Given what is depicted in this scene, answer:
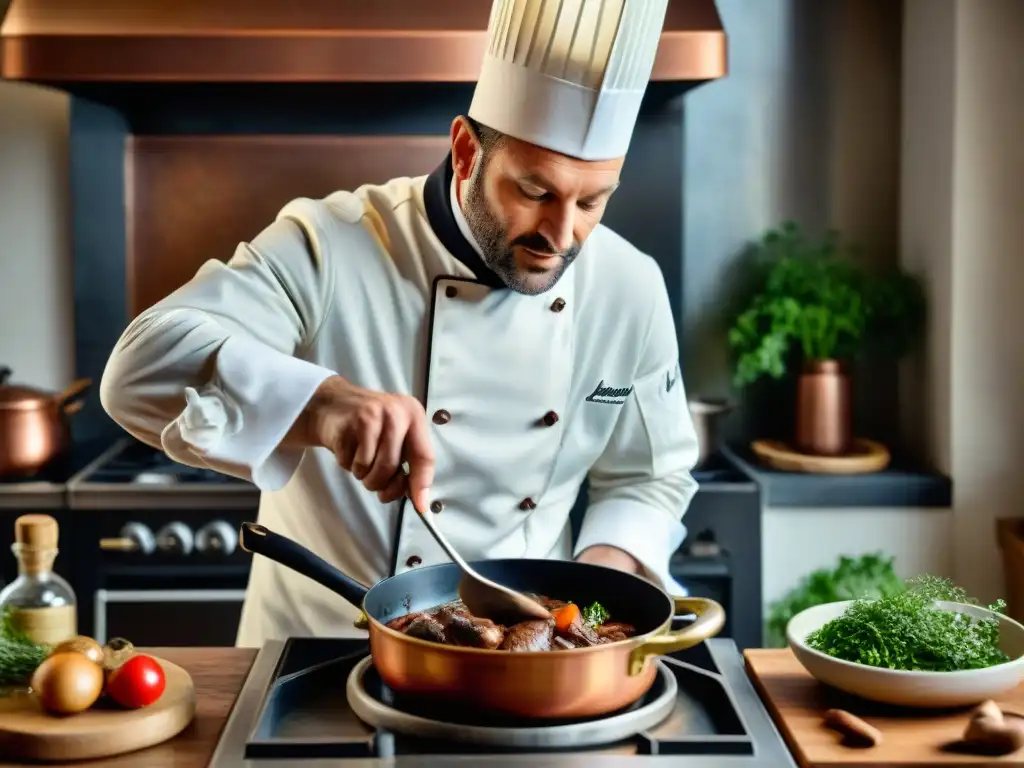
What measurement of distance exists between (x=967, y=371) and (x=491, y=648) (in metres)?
1.94

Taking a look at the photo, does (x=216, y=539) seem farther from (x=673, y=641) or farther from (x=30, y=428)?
(x=673, y=641)

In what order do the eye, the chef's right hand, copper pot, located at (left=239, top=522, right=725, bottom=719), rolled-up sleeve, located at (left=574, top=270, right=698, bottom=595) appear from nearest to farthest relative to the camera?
copper pot, located at (left=239, top=522, right=725, bottom=719), the chef's right hand, the eye, rolled-up sleeve, located at (left=574, top=270, right=698, bottom=595)

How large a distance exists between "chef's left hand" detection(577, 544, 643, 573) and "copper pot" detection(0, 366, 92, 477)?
4.70 feet

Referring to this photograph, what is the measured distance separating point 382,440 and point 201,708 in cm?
33

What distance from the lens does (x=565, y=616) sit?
1.24m

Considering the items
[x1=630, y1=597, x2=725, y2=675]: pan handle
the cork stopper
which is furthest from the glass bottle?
[x1=630, y1=597, x2=725, y2=675]: pan handle

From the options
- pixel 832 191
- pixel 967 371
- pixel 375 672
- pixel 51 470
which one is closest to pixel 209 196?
pixel 51 470

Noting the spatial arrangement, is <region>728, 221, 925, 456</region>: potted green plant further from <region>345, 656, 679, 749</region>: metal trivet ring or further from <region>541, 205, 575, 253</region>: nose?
<region>345, 656, 679, 749</region>: metal trivet ring

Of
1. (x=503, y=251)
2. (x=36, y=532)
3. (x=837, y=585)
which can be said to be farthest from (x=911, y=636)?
(x=837, y=585)

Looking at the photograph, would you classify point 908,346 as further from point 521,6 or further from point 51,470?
point 51,470

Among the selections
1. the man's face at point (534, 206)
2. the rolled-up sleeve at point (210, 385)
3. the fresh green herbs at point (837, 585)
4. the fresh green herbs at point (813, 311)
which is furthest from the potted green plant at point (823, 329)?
the rolled-up sleeve at point (210, 385)

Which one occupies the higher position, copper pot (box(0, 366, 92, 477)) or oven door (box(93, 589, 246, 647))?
copper pot (box(0, 366, 92, 477))

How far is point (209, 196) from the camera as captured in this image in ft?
9.95

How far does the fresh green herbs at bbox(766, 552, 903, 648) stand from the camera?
8.58 ft
